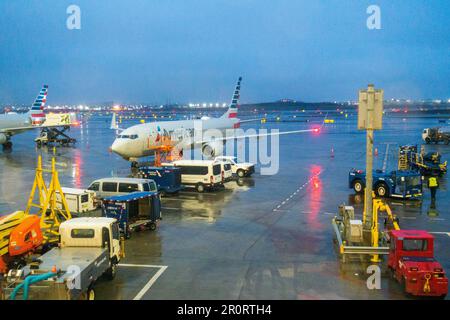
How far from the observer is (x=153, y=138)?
45.0 metres

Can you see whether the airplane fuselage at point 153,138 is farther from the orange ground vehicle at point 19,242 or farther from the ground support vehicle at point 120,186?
the orange ground vehicle at point 19,242

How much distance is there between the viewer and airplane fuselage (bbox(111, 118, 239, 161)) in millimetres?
42656

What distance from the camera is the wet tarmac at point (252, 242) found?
15.5 meters

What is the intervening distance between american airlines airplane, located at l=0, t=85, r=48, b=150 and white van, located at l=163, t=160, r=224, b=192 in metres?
38.8

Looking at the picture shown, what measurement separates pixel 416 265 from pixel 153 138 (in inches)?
1303

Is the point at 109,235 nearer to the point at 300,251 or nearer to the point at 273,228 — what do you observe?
the point at 300,251

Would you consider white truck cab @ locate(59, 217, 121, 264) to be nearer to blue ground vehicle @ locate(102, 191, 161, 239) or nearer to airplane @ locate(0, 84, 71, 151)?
blue ground vehicle @ locate(102, 191, 161, 239)

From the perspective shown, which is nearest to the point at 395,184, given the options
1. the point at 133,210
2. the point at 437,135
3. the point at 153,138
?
the point at 133,210

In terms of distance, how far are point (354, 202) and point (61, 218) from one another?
58.4ft

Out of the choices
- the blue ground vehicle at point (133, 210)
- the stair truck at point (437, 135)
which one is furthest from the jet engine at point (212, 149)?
the stair truck at point (437, 135)

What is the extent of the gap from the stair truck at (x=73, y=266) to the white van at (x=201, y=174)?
15672 mm

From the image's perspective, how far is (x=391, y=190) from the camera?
30656 mm

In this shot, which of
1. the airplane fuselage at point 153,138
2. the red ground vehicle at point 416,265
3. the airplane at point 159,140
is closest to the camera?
the red ground vehicle at point 416,265
